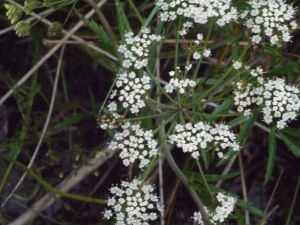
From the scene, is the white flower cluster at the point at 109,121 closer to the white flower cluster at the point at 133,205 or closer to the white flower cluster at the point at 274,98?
the white flower cluster at the point at 133,205

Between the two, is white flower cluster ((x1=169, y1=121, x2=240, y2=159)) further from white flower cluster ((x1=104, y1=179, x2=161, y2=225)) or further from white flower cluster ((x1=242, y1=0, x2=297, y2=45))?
white flower cluster ((x1=242, y1=0, x2=297, y2=45))

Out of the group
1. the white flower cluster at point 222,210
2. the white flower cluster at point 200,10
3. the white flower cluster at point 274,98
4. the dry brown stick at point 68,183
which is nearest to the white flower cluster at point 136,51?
the white flower cluster at point 200,10

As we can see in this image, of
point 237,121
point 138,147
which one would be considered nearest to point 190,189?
point 138,147

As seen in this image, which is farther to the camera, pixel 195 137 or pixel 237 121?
pixel 237 121

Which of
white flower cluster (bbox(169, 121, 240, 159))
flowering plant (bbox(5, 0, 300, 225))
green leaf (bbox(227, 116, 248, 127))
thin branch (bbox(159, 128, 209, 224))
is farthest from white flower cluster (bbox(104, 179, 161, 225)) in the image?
green leaf (bbox(227, 116, 248, 127))

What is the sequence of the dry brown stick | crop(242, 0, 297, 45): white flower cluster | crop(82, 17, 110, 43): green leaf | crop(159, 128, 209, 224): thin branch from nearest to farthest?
crop(159, 128, 209, 224): thin branch < crop(242, 0, 297, 45): white flower cluster < crop(82, 17, 110, 43): green leaf < the dry brown stick

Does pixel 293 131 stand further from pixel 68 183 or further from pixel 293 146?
pixel 68 183

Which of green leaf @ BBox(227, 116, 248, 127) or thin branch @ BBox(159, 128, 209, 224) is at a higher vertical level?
green leaf @ BBox(227, 116, 248, 127)
